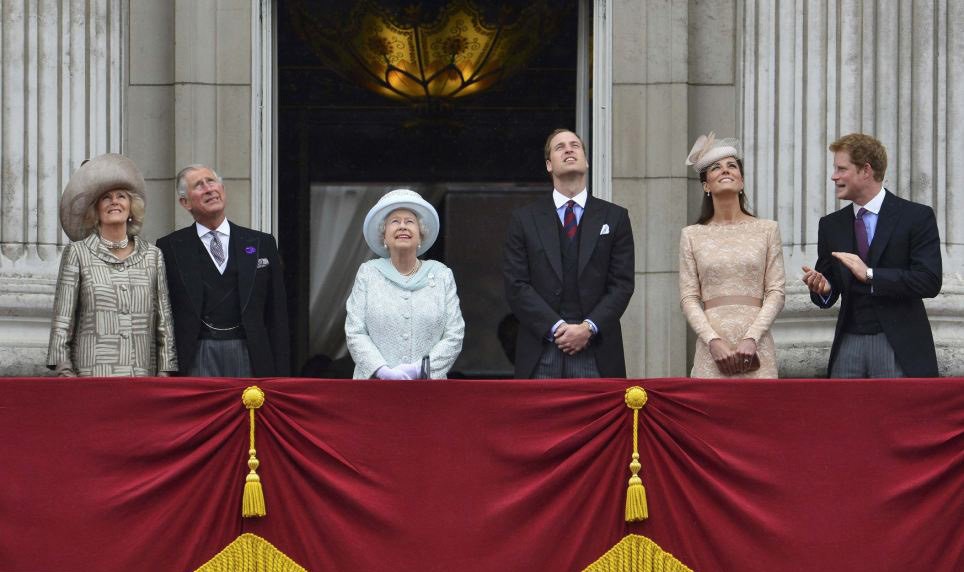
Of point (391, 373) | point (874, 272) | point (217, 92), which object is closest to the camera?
point (391, 373)

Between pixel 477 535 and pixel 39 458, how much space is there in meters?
2.12

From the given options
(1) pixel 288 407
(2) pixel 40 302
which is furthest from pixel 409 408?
(2) pixel 40 302

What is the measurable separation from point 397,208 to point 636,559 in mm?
2243

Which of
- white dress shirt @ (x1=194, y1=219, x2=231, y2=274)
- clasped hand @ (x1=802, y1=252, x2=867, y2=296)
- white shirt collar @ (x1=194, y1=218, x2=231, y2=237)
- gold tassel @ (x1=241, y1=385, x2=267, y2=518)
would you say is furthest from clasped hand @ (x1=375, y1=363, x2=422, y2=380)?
clasped hand @ (x1=802, y1=252, x2=867, y2=296)

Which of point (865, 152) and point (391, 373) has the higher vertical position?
point (865, 152)

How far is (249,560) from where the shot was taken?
8.59m

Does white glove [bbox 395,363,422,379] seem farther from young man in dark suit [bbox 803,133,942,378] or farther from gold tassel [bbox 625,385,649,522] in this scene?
young man in dark suit [bbox 803,133,942,378]

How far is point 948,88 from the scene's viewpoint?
448 inches

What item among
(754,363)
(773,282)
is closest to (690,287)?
(773,282)

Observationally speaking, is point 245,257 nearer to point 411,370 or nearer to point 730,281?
point 411,370

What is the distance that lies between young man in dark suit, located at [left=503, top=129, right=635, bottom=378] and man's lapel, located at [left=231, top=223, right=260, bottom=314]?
1367 mm

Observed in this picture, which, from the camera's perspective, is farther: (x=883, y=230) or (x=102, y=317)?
(x=883, y=230)

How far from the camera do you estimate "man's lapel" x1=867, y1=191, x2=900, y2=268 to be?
372 inches

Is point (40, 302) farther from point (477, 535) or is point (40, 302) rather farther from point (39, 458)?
point (477, 535)
